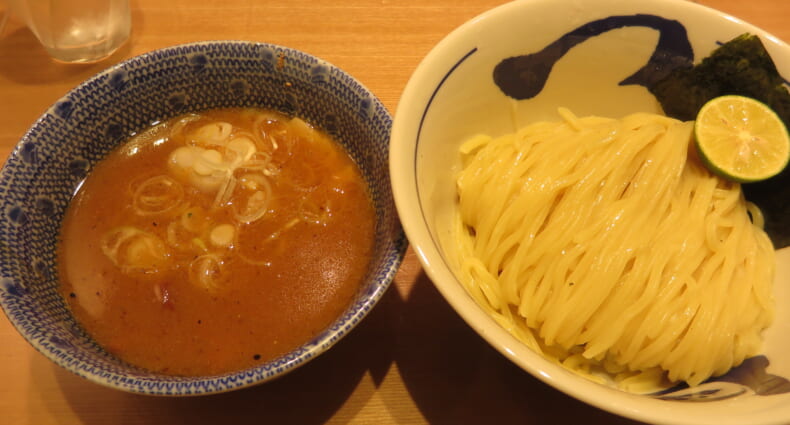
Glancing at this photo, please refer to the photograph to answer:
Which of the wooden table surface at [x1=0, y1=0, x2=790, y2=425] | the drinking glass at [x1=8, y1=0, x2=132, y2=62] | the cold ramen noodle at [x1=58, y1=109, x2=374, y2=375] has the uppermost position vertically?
the drinking glass at [x1=8, y1=0, x2=132, y2=62]

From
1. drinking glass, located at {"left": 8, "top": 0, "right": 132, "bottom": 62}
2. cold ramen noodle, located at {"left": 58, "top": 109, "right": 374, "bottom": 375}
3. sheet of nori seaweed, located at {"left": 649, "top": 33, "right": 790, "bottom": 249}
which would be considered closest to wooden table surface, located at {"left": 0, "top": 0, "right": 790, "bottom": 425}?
cold ramen noodle, located at {"left": 58, "top": 109, "right": 374, "bottom": 375}

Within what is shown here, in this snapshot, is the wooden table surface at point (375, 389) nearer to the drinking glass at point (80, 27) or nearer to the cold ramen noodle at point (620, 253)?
the cold ramen noodle at point (620, 253)

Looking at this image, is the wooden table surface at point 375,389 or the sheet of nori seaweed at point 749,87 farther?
the sheet of nori seaweed at point 749,87

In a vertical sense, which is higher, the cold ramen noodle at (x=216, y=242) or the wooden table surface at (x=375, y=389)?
the cold ramen noodle at (x=216, y=242)

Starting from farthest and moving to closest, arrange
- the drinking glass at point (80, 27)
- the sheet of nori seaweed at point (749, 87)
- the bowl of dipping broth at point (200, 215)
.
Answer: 1. the drinking glass at point (80, 27)
2. the sheet of nori seaweed at point (749, 87)
3. the bowl of dipping broth at point (200, 215)

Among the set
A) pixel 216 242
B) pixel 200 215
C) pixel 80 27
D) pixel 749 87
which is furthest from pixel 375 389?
pixel 80 27

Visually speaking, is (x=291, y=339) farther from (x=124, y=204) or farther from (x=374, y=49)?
(x=374, y=49)

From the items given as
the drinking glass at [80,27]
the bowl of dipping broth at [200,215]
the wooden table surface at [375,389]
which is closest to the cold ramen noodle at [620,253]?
the wooden table surface at [375,389]

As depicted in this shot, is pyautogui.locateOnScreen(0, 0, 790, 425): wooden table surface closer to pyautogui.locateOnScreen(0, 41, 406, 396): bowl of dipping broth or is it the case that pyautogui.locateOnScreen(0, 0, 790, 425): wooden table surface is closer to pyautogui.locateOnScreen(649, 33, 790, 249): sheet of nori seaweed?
pyautogui.locateOnScreen(0, 41, 406, 396): bowl of dipping broth
